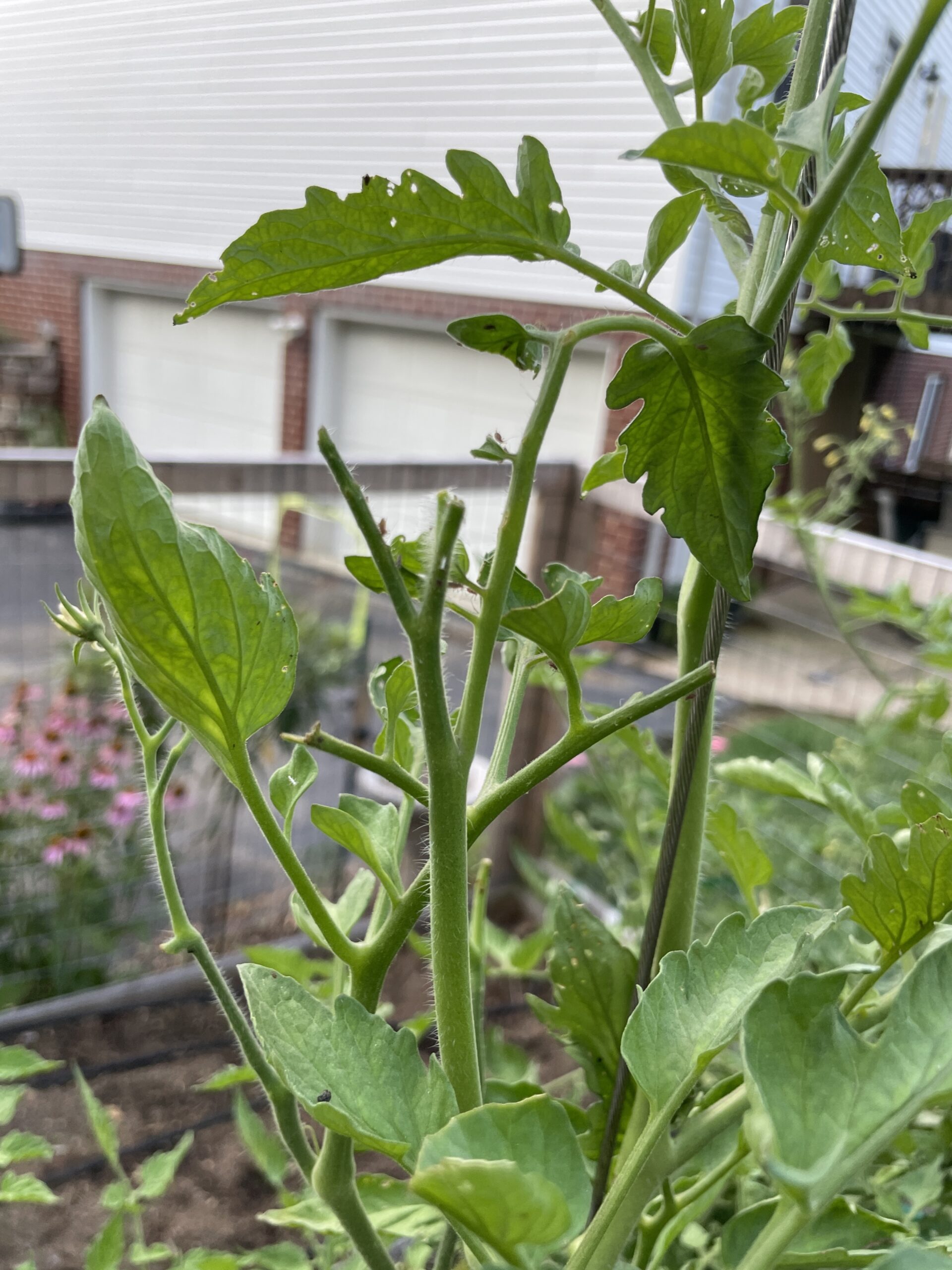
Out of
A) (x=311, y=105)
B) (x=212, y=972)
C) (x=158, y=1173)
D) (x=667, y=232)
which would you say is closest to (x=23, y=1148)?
(x=158, y=1173)

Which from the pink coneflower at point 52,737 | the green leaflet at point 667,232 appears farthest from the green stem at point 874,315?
the pink coneflower at point 52,737

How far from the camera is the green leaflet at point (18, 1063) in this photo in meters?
0.41

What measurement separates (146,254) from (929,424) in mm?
4677

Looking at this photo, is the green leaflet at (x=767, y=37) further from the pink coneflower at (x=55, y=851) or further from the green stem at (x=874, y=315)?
the pink coneflower at (x=55, y=851)

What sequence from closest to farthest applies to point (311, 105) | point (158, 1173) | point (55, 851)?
1. point (158, 1173)
2. point (55, 851)
3. point (311, 105)

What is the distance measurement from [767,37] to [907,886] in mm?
274

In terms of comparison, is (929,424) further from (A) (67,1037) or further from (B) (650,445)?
(B) (650,445)

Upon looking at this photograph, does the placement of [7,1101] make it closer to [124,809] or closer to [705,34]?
[705,34]

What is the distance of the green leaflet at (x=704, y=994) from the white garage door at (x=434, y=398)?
2.77 metres

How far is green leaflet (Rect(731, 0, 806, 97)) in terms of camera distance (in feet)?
1.01

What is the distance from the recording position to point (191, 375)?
17.6 ft

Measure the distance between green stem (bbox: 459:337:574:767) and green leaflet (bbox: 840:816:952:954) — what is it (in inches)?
4.9

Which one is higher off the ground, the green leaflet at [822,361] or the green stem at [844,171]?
the green stem at [844,171]

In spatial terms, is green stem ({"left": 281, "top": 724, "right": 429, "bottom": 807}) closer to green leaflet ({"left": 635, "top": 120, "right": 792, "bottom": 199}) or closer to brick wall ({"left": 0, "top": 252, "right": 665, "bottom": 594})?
green leaflet ({"left": 635, "top": 120, "right": 792, "bottom": 199})
